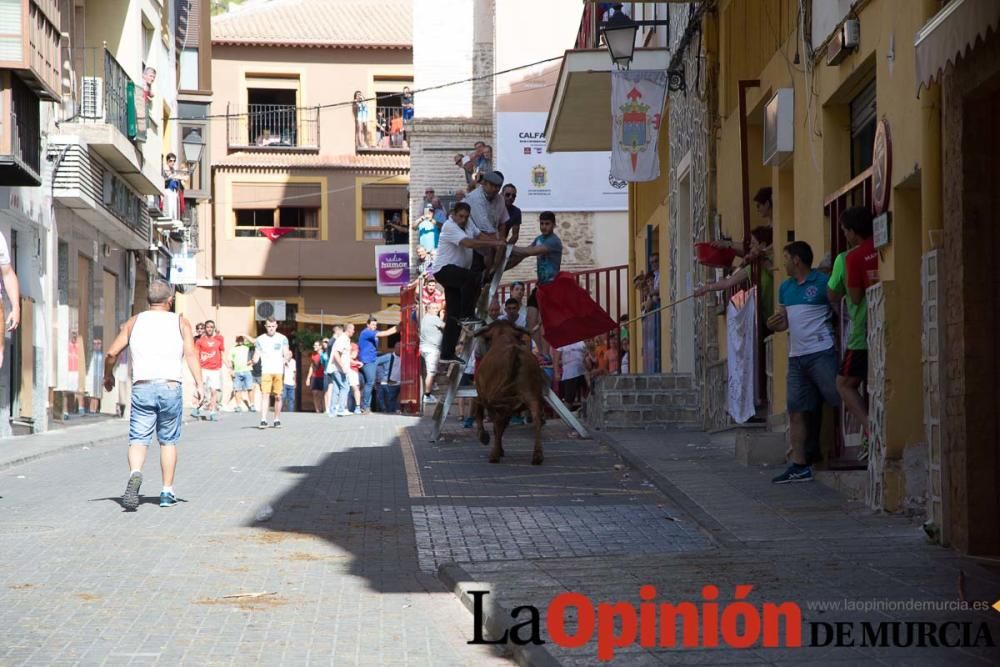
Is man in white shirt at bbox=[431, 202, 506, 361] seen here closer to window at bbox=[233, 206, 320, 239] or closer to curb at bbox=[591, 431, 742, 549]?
curb at bbox=[591, 431, 742, 549]

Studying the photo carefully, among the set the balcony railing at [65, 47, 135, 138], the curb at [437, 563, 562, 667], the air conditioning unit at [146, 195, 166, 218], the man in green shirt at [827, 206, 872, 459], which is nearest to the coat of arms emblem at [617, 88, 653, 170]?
the man in green shirt at [827, 206, 872, 459]

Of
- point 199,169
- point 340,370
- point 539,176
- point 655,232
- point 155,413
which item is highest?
point 199,169

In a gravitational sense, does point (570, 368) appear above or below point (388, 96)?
below

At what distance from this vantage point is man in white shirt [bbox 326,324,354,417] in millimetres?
28422

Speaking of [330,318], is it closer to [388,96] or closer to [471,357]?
[388,96]

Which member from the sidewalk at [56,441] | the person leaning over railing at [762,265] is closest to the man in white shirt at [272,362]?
the sidewalk at [56,441]

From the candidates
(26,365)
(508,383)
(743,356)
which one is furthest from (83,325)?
(743,356)

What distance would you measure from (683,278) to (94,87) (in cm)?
1240

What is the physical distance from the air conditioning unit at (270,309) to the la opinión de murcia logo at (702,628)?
1834 inches

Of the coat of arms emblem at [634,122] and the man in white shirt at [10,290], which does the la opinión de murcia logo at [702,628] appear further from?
the coat of arms emblem at [634,122]

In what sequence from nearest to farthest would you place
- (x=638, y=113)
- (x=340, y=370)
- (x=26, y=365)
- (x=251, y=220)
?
1. (x=638, y=113)
2. (x=26, y=365)
3. (x=340, y=370)
4. (x=251, y=220)

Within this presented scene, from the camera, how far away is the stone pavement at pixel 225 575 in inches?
262

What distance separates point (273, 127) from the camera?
54.5 m

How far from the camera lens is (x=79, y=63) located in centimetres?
2831
